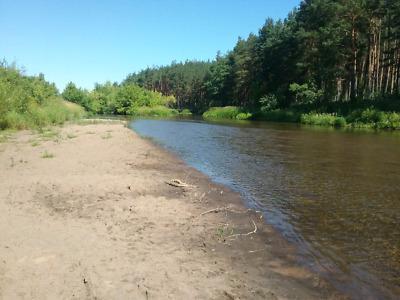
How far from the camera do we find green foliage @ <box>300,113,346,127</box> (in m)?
45.2

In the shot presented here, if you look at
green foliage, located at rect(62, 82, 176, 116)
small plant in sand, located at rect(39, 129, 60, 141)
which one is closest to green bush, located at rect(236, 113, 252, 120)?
green foliage, located at rect(62, 82, 176, 116)

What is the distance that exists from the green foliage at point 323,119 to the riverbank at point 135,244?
1454 inches

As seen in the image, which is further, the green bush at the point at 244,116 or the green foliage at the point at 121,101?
the green foliage at the point at 121,101

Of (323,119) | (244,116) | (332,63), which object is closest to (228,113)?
(244,116)

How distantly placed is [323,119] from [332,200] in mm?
38945

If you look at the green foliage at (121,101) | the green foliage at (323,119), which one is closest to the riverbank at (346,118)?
the green foliage at (323,119)

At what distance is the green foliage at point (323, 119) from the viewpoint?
45231 millimetres

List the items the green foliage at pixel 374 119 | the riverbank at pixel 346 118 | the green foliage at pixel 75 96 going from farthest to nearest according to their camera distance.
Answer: the green foliage at pixel 75 96
the riverbank at pixel 346 118
the green foliage at pixel 374 119

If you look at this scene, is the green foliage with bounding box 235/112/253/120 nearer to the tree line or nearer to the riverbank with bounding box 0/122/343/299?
the tree line

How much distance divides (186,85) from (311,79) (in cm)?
10369

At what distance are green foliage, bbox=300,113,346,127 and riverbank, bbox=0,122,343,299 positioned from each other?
121 feet

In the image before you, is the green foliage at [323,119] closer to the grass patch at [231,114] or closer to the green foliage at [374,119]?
the green foliage at [374,119]

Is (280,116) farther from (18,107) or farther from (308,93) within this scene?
(18,107)

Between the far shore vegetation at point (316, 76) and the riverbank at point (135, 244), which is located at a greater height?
the far shore vegetation at point (316, 76)
